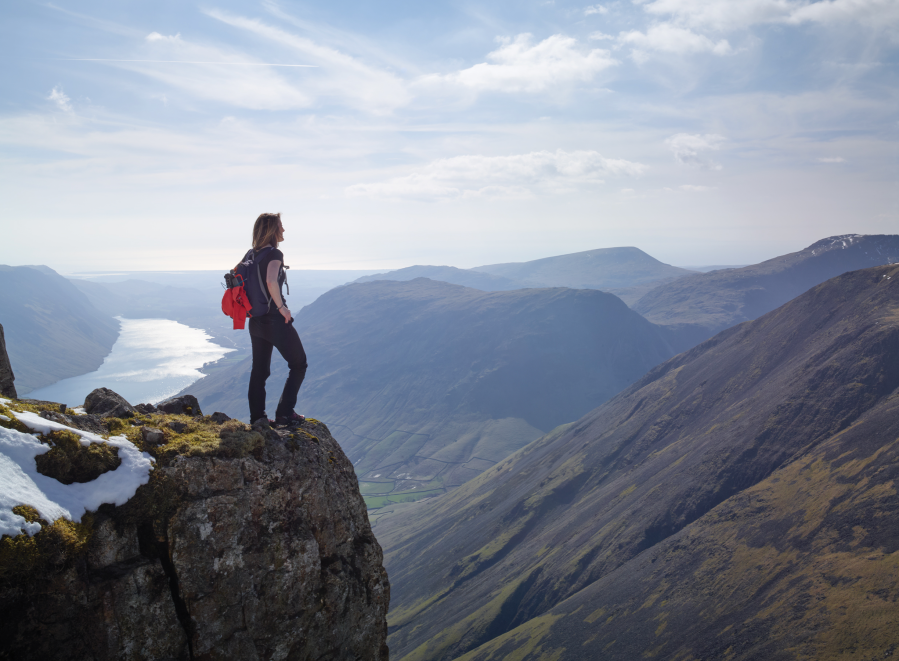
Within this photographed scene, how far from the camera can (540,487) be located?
156000 millimetres

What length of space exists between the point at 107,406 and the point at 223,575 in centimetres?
512

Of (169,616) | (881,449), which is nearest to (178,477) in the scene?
(169,616)

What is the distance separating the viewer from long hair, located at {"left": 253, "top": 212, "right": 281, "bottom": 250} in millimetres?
11773

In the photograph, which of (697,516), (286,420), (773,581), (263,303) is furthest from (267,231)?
(697,516)

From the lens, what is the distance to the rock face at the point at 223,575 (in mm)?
7898

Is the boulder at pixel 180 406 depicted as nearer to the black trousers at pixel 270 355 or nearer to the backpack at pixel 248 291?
the black trousers at pixel 270 355

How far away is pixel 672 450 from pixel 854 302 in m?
62.1

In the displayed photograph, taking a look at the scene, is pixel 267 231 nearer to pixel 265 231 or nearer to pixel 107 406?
pixel 265 231

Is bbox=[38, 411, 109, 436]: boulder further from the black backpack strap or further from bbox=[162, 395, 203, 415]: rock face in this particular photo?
the black backpack strap

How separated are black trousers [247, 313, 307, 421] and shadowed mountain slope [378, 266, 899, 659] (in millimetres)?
76817

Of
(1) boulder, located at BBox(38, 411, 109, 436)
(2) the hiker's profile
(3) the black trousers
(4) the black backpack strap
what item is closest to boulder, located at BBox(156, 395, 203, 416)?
(3) the black trousers

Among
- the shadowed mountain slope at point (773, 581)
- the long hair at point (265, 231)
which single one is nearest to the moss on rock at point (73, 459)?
the long hair at point (265, 231)

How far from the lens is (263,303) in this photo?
11695 mm

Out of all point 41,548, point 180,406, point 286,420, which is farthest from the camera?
point 180,406
